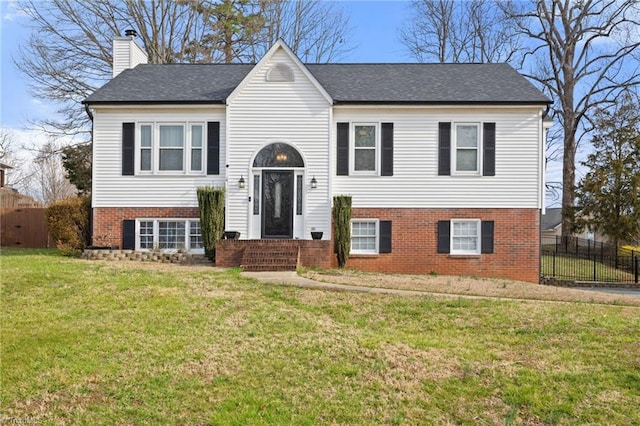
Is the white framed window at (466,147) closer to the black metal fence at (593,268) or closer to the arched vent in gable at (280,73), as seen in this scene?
the arched vent in gable at (280,73)

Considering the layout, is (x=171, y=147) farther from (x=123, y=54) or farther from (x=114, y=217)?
(x=123, y=54)

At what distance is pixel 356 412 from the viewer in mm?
5062

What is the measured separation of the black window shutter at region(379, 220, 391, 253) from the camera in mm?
16453

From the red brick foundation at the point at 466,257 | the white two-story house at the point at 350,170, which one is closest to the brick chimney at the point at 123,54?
the white two-story house at the point at 350,170

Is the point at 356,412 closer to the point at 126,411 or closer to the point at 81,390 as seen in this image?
the point at 126,411

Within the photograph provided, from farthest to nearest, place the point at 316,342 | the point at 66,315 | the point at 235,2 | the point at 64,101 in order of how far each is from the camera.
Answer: the point at 235,2 < the point at 64,101 < the point at 66,315 < the point at 316,342

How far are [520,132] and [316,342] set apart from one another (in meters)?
12.3

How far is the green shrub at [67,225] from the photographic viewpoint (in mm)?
16562

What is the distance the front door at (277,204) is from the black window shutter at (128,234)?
13.9ft

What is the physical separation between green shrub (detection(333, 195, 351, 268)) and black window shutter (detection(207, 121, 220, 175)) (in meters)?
3.99

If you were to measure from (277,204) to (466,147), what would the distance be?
6.37m

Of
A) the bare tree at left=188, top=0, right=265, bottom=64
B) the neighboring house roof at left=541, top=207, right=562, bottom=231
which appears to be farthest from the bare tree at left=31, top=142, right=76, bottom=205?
the neighboring house roof at left=541, top=207, right=562, bottom=231

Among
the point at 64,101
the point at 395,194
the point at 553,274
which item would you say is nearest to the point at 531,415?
the point at 395,194

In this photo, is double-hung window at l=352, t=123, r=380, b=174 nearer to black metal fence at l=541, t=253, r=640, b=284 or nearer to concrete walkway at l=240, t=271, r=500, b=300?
concrete walkway at l=240, t=271, r=500, b=300
